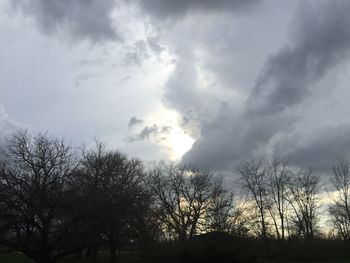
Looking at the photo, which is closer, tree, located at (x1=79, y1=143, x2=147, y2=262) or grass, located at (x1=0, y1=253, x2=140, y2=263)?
tree, located at (x1=79, y1=143, x2=147, y2=262)

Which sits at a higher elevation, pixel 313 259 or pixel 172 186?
pixel 172 186

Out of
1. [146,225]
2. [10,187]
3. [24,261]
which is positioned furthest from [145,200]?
[24,261]

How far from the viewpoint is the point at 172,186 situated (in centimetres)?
8094

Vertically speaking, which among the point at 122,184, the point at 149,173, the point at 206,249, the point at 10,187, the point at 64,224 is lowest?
the point at 206,249

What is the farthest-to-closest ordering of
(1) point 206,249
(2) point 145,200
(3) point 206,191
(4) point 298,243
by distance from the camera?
1. (3) point 206,191
2. (4) point 298,243
3. (2) point 145,200
4. (1) point 206,249

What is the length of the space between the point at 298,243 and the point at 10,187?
37.0 meters

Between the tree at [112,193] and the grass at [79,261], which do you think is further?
the grass at [79,261]

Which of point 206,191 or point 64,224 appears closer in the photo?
point 64,224

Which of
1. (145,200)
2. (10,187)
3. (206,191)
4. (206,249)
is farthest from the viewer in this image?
(206,191)

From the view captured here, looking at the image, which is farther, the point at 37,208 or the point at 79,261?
the point at 79,261

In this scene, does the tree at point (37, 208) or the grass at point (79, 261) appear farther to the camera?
the grass at point (79, 261)

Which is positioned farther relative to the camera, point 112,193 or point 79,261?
point 79,261

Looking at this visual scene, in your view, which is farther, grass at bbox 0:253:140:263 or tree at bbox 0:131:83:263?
grass at bbox 0:253:140:263

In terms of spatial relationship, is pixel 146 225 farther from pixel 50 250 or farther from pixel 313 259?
pixel 313 259
